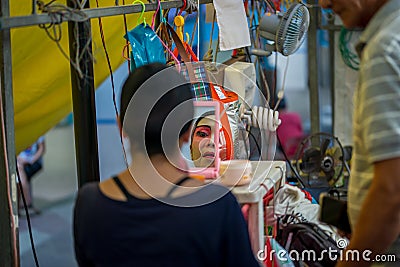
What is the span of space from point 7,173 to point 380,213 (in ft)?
3.46

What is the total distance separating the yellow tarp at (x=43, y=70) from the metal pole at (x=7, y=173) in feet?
3.38

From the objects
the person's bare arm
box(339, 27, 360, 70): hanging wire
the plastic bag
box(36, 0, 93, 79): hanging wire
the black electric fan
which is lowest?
the black electric fan

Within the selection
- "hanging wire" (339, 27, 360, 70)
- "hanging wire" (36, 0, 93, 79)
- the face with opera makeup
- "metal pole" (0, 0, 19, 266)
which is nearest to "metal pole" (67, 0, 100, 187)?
"hanging wire" (36, 0, 93, 79)

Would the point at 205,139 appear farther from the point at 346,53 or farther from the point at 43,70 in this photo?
the point at 346,53

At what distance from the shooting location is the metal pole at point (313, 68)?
4453 millimetres

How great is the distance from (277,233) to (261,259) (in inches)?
25.5

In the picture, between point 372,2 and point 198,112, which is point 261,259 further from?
point 372,2

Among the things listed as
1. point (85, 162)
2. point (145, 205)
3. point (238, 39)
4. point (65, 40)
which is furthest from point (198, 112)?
point (65, 40)

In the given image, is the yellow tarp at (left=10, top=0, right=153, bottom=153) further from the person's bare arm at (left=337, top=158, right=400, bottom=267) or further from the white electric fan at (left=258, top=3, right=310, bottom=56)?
the person's bare arm at (left=337, top=158, right=400, bottom=267)

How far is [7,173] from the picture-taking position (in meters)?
1.96

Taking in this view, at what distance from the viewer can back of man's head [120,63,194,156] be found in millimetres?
1612

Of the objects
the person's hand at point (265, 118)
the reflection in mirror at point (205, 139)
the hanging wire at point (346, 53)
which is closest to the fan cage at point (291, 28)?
the person's hand at point (265, 118)

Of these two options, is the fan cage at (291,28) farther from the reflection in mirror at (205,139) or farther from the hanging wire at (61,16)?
the hanging wire at (61,16)

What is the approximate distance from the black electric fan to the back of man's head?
2.32m
